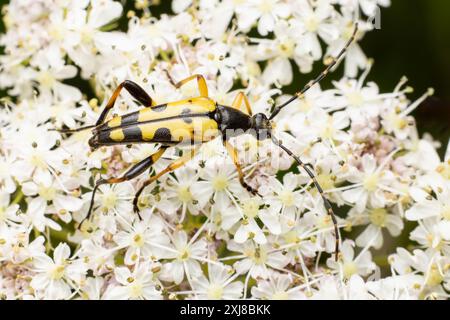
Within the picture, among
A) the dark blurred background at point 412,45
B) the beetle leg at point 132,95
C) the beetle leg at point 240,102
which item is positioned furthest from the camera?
the dark blurred background at point 412,45

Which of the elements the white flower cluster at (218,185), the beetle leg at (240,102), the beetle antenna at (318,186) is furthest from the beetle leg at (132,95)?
the beetle antenna at (318,186)

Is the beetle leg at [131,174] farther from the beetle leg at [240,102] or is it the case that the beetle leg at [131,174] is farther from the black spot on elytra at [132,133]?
the beetle leg at [240,102]

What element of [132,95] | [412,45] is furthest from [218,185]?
[412,45]

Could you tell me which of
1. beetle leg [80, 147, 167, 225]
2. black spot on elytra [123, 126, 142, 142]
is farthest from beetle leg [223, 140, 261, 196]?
black spot on elytra [123, 126, 142, 142]

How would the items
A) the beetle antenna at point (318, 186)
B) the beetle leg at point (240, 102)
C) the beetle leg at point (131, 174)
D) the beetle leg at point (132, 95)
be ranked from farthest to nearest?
the beetle leg at point (240, 102) < the beetle leg at point (132, 95) < the beetle antenna at point (318, 186) < the beetle leg at point (131, 174)

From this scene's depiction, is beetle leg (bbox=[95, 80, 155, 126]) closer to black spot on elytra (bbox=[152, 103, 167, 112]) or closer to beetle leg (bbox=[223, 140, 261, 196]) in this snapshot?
black spot on elytra (bbox=[152, 103, 167, 112])
